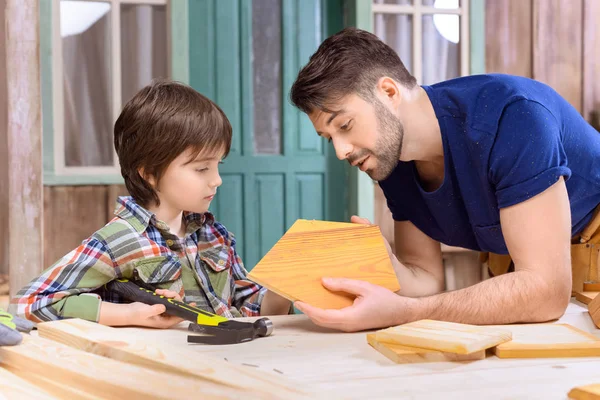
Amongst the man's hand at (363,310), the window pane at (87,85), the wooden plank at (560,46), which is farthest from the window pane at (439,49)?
the man's hand at (363,310)

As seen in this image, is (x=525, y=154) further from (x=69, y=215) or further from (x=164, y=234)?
(x=69, y=215)

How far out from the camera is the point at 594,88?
4.64m

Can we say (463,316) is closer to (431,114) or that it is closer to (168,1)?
(431,114)

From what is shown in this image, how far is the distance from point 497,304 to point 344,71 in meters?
0.79

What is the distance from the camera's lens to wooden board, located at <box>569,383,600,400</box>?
1.00 m

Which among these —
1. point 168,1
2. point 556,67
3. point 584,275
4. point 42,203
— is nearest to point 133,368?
point 584,275

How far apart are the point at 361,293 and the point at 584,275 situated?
0.82m

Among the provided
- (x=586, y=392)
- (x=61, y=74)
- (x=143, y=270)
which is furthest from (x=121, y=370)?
(x=61, y=74)

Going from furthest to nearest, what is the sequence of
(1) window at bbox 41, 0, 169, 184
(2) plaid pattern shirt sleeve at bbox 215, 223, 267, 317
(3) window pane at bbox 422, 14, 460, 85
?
1. (3) window pane at bbox 422, 14, 460, 85
2. (1) window at bbox 41, 0, 169, 184
3. (2) plaid pattern shirt sleeve at bbox 215, 223, 267, 317

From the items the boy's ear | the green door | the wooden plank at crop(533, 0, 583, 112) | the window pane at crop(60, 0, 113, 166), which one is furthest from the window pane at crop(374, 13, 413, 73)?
the boy's ear

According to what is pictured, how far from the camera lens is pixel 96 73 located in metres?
4.08

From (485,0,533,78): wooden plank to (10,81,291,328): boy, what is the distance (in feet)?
9.69

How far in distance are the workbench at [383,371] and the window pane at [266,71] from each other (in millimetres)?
3325

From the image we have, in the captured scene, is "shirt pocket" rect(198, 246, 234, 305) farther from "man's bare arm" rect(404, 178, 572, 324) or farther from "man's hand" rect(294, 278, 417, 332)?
"man's bare arm" rect(404, 178, 572, 324)
